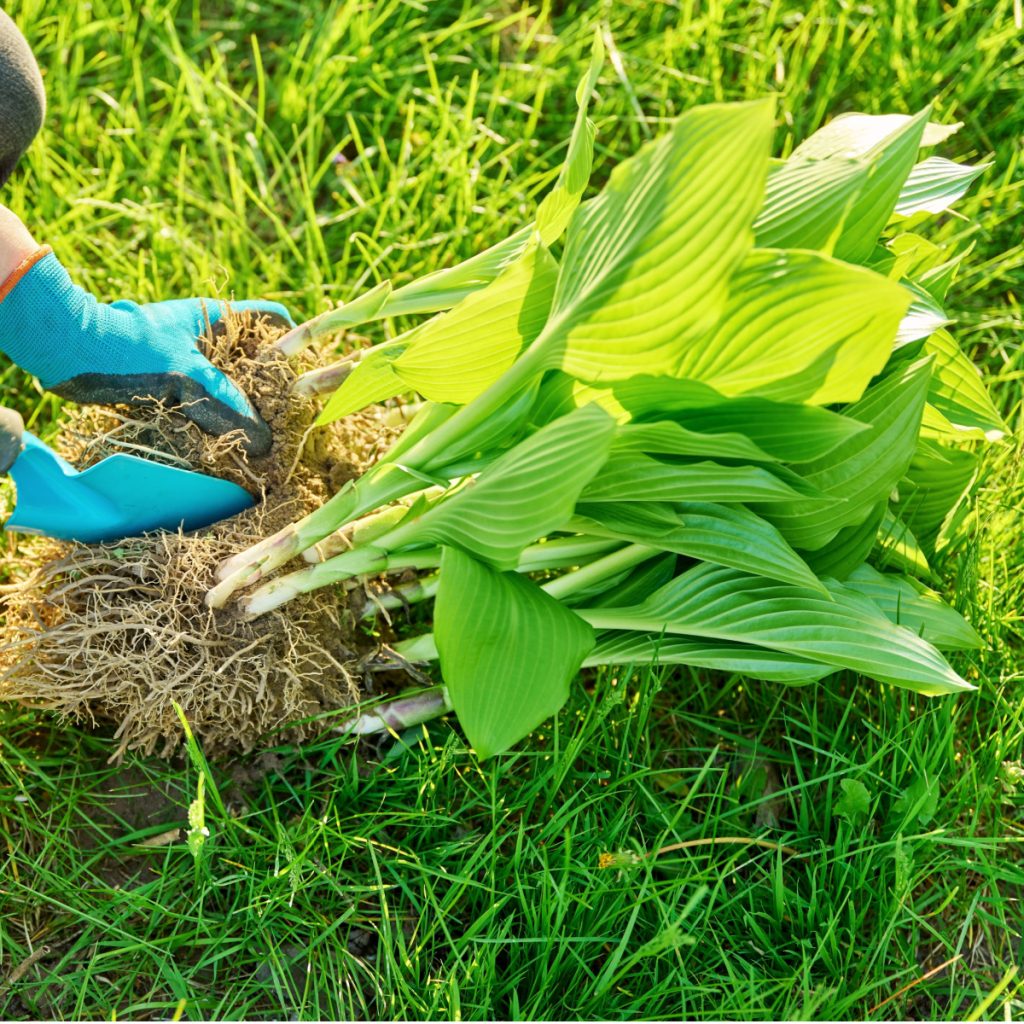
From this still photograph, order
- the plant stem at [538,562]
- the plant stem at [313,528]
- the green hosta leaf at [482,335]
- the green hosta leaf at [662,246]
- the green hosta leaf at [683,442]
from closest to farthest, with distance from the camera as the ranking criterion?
the green hosta leaf at [662,246] → the green hosta leaf at [683,442] → the green hosta leaf at [482,335] → the plant stem at [313,528] → the plant stem at [538,562]

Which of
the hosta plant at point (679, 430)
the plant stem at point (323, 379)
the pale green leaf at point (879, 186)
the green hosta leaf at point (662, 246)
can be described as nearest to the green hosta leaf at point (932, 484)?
the hosta plant at point (679, 430)

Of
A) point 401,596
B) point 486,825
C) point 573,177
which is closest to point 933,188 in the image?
point 573,177

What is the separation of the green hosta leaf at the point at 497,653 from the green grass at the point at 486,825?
21cm

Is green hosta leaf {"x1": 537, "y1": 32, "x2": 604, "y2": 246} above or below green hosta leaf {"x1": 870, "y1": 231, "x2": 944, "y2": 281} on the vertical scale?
above

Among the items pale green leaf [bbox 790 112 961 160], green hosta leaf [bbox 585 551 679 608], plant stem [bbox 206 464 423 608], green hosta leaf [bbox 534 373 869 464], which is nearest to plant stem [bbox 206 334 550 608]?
plant stem [bbox 206 464 423 608]

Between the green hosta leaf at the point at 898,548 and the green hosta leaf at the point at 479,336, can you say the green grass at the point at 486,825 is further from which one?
the green hosta leaf at the point at 479,336

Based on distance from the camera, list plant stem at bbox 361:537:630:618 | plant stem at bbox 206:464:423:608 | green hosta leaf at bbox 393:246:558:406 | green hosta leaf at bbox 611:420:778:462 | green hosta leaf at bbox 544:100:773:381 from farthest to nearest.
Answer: plant stem at bbox 361:537:630:618, plant stem at bbox 206:464:423:608, green hosta leaf at bbox 393:246:558:406, green hosta leaf at bbox 611:420:778:462, green hosta leaf at bbox 544:100:773:381

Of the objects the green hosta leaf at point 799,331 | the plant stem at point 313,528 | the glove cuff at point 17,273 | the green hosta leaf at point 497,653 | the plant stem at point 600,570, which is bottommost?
the plant stem at point 600,570

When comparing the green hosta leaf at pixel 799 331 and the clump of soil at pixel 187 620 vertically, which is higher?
the green hosta leaf at pixel 799 331

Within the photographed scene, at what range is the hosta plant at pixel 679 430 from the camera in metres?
0.88

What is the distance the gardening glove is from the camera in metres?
1.22

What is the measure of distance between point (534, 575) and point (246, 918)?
1.93ft

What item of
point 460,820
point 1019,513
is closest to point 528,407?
point 460,820

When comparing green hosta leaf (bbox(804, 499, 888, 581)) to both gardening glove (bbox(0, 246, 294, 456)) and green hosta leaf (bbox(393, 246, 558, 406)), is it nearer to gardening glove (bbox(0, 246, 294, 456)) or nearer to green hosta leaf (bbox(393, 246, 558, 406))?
green hosta leaf (bbox(393, 246, 558, 406))
